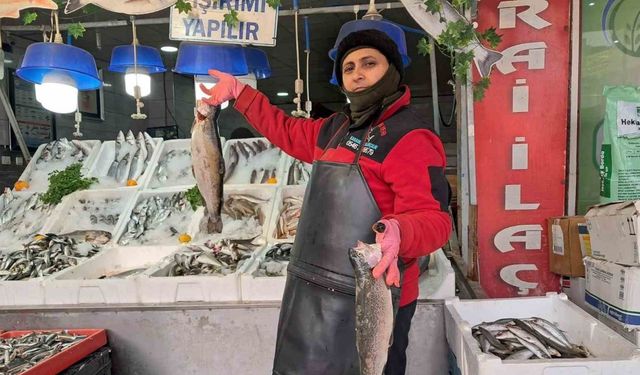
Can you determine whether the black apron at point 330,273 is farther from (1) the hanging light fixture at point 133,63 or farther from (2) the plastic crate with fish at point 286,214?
(1) the hanging light fixture at point 133,63

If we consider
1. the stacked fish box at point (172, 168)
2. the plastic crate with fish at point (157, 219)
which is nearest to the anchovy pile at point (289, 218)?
the plastic crate with fish at point (157, 219)

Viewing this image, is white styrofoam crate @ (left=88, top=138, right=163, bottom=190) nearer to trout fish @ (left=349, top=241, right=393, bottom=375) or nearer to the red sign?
the red sign

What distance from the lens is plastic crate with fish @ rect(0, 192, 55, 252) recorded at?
489 centimetres

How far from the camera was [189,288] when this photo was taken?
11.4 ft

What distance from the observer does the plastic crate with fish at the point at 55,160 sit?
5594mm

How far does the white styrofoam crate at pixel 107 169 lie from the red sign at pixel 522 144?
147 inches

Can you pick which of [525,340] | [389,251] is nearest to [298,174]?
[525,340]

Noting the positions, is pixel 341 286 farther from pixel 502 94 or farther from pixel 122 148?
pixel 122 148

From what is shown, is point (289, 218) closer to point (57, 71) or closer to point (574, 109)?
point (57, 71)

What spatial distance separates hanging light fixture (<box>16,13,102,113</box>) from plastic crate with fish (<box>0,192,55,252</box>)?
1.87 metres

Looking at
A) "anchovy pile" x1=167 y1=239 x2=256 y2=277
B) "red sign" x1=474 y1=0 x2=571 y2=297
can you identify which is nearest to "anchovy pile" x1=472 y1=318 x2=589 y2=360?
"red sign" x1=474 y1=0 x2=571 y2=297

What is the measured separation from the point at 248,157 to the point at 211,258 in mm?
1945

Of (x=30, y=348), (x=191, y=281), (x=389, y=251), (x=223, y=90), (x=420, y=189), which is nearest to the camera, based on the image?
(x=389, y=251)

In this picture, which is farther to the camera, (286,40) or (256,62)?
(286,40)
